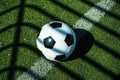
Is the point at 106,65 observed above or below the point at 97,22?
below

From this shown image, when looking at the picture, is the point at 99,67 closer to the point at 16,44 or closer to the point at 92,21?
the point at 92,21

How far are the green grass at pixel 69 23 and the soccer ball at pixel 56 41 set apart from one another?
1.39ft

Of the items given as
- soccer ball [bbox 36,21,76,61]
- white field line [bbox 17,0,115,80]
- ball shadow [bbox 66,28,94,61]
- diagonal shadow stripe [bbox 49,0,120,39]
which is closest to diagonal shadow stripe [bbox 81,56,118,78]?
ball shadow [bbox 66,28,94,61]

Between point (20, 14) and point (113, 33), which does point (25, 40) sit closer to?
point (20, 14)

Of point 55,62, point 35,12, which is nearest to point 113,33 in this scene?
point 55,62

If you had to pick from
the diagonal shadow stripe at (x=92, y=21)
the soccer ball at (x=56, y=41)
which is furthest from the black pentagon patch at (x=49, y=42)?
the diagonal shadow stripe at (x=92, y=21)

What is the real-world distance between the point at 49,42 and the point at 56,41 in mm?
134

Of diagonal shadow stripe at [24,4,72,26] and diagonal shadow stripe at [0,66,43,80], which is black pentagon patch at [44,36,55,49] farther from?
diagonal shadow stripe at [24,4,72,26]

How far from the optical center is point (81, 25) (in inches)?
238

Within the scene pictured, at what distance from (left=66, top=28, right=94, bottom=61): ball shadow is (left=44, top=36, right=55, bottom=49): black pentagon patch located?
2.21ft

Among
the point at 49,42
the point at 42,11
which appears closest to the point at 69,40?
the point at 49,42

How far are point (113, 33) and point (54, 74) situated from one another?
161 centimetres

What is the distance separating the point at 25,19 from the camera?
20.4ft

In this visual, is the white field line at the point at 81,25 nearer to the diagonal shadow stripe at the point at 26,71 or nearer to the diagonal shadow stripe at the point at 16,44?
the diagonal shadow stripe at the point at 26,71
